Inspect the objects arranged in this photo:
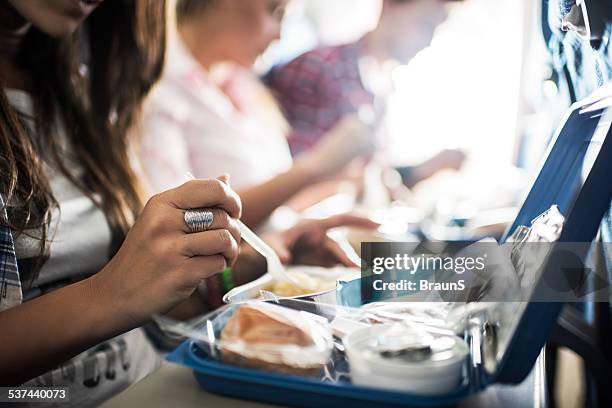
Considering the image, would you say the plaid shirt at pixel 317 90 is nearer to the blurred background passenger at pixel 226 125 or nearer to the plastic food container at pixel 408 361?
the blurred background passenger at pixel 226 125

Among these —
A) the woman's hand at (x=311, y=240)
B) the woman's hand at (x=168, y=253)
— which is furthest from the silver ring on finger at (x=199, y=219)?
the woman's hand at (x=311, y=240)

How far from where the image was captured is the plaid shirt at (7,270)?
26.3 inches

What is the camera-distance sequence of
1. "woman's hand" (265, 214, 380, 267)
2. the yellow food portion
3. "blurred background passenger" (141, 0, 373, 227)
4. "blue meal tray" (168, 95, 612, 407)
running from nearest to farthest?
"blue meal tray" (168, 95, 612, 407), the yellow food portion, "woman's hand" (265, 214, 380, 267), "blurred background passenger" (141, 0, 373, 227)

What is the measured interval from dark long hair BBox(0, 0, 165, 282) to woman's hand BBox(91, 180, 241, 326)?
0.22 m

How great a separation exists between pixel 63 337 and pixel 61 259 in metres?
0.24

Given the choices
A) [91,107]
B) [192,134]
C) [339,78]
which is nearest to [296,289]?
[91,107]

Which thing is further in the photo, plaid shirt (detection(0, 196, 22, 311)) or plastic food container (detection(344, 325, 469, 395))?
plaid shirt (detection(0, 196, 22, 311))

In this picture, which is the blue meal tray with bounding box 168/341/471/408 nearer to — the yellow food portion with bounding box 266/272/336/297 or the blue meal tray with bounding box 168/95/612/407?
the blue meal tray with bounding box 168/95/612/407

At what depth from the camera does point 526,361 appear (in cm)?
47

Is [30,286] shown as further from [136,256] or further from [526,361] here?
[526,361]

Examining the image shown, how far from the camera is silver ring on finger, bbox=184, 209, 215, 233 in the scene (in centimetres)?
61

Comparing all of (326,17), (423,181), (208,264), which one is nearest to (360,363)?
(208,264)

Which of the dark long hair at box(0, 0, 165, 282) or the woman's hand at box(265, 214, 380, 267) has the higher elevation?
the dark long hair at box(0, 0, 165, 282)

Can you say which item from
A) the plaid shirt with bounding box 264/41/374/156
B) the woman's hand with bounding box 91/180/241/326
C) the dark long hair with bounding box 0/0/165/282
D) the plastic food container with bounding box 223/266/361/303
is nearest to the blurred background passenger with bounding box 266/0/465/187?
the plaid shirt with bounding box 264/41/374/156
